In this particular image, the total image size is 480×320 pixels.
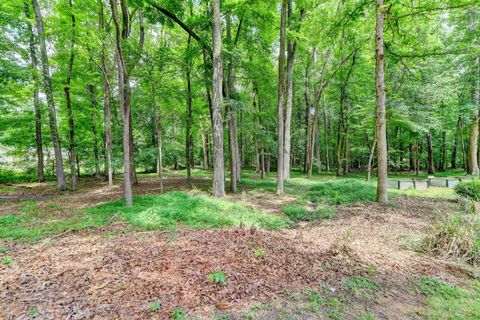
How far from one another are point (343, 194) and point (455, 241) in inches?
204

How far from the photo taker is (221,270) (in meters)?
3.23

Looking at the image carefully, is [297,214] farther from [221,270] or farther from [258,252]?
[221,270]

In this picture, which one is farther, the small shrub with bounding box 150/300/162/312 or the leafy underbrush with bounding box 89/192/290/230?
the leafy underbrush with bounding box 89/192/290/230

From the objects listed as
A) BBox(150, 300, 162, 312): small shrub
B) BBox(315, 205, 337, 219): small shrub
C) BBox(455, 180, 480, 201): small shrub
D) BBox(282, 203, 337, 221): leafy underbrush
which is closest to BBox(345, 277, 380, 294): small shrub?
BBox(150, 300, 162, 312): small shrub

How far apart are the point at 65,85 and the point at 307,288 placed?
43.3 feet

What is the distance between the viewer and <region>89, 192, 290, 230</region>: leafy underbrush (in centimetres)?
564

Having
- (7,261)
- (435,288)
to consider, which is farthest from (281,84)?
(7,261)

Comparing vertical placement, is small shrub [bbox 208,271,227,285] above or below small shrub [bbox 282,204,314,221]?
above

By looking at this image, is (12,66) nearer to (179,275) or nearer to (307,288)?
(179,275)

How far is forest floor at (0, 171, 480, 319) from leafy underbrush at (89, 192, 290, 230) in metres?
0.06

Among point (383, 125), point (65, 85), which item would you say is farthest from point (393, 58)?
point (65, 85)

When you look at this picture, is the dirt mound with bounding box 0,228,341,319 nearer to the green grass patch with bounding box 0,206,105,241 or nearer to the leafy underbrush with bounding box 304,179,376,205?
the green grass patch with bounding box 0,206,105,241

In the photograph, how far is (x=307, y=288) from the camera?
2.92 meters

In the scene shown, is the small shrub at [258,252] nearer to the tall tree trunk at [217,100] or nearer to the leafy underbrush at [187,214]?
the leafy underbrush at [187,214]
